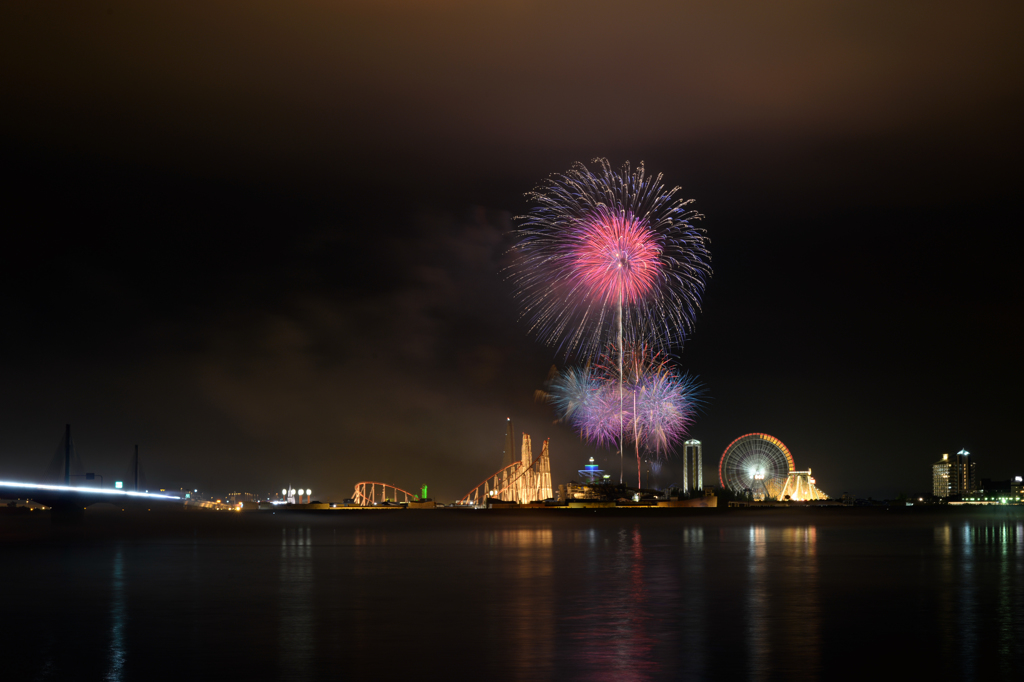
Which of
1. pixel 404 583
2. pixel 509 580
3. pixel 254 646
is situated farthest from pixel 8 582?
Answer: pixel 254 646

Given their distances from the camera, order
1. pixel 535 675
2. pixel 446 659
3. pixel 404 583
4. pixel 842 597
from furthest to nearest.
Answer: pixel 404 583 → pixel 842 597 → pixel 446 659 → pixel 535 675

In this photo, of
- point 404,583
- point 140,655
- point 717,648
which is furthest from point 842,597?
point 140,655

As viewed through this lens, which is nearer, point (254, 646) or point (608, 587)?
point (254, 646)

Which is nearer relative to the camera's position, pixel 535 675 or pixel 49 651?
pixel 535 675

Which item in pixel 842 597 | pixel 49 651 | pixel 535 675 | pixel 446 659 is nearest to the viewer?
pixel 535 675

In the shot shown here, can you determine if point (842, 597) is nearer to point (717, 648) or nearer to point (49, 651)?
point (717, 648)

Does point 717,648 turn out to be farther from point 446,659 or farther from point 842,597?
point 842,597
